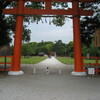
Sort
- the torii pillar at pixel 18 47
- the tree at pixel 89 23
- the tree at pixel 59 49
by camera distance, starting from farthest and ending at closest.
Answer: the tree at pixel 59 49 < the tree at pixel 89 23 < the torii pillar at pixel 18 47

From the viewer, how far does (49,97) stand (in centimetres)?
686

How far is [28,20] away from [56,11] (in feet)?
27.8

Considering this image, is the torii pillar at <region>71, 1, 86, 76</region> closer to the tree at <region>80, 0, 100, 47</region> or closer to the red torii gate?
the red torii gate

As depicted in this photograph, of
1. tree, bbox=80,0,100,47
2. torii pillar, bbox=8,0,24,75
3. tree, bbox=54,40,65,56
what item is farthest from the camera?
tree, bbox=54,40,65,56

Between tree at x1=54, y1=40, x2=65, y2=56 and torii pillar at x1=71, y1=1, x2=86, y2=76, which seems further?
tree at x1=54, y1=40, x2=65, y2=56

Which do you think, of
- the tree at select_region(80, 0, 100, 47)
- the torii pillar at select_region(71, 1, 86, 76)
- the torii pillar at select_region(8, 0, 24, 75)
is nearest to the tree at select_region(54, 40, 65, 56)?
the tree at select_region(80, 0, 100, 47)

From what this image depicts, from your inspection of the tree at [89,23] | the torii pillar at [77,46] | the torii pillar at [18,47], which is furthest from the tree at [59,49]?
the torii pillar at [18,47]

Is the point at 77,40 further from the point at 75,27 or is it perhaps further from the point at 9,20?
the point at 9,20

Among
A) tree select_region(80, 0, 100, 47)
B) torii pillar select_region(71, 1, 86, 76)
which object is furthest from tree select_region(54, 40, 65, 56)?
torii pillar select_region(71, 1, 86, 76)

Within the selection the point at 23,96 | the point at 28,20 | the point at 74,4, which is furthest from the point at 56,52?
the point at 23,96

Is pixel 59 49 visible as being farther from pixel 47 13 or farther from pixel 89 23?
pixel 47 13

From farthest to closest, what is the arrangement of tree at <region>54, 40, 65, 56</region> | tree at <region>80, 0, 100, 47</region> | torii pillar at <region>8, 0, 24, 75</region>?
tree at <region>54, 40, 65, 56</region>
tree at <region>80, 0, 100, 47</region>
torii pillar at <region>8, 0, 24, 75</region>

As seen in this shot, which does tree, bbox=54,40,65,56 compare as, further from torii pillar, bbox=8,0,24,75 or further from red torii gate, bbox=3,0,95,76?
torii pillar, bbox=8,0,24,75

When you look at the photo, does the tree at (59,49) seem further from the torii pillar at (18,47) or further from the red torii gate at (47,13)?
the torii pillar at (18,47)
